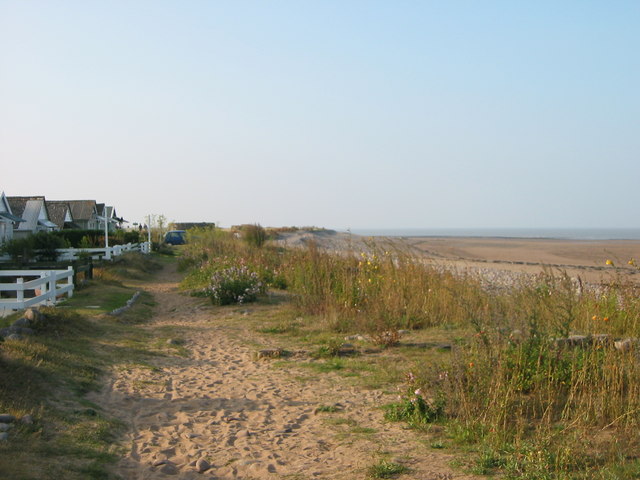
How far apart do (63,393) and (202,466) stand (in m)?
2.30

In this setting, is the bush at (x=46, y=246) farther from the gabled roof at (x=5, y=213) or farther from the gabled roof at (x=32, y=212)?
the gabled roof at (x=32, y=212)

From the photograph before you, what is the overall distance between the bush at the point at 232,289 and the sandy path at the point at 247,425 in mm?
5341

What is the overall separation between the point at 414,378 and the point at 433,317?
421 cm

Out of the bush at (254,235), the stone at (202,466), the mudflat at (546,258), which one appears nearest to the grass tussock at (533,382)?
the stone at (202,466)

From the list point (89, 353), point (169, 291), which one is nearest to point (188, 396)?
point (89, 353)

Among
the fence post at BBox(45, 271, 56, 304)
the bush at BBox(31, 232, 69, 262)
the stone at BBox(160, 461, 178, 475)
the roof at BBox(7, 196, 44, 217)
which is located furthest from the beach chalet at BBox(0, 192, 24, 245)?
the stone at BBox(160, 461, 178, 475)

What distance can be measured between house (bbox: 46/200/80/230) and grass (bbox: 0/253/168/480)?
45.6 m

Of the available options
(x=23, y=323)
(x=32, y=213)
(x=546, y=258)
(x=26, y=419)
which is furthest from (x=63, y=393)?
(x=32, y=213)

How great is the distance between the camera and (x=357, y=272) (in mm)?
12539

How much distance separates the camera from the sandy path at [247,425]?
468 cm

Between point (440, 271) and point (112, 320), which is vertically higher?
point (440, 271)

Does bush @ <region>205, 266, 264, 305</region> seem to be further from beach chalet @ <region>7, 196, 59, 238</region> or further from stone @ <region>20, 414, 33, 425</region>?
beach chalet @ <region>7, 196, 59, 238</region>

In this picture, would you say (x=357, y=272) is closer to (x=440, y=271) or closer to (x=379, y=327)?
(x=440, y=271)

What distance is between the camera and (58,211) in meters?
53.5
